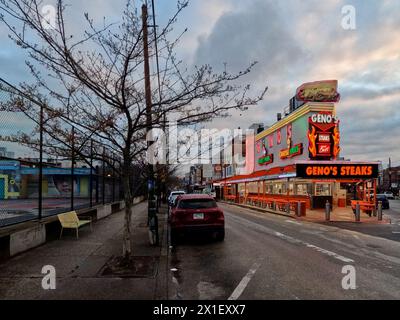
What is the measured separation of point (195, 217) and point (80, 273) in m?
5.27

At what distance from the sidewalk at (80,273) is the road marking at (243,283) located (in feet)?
3.69

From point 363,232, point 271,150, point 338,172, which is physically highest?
point 271,150

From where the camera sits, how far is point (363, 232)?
15.9 meters

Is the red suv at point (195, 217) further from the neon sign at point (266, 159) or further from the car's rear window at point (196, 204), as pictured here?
the neon sign at point (266, 159)

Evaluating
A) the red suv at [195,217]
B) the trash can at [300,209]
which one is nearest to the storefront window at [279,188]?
the trash can at [300,209]

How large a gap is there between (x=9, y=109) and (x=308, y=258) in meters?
7.82

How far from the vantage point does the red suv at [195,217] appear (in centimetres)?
1235

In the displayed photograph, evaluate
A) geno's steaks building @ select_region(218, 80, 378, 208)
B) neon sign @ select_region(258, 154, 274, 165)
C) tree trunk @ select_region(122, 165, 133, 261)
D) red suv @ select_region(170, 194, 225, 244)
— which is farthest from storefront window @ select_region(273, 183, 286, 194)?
tree trunk @ select_region(122, 165, 133, 261)

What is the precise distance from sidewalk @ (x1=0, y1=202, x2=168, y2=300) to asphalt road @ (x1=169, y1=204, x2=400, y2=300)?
45 centimetres

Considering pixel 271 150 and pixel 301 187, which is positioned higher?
pixel 271 150

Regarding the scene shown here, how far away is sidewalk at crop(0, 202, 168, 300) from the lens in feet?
20.6

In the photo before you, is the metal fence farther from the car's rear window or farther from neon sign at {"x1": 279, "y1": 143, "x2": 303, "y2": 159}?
neon sign at {"x1": 279, "y1": 143, "x2": 303, "y2": 159}
